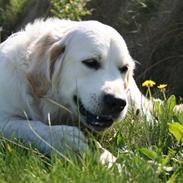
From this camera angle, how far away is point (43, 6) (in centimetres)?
1095

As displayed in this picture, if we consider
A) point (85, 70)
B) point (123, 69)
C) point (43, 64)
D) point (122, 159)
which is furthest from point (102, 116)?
point (122, 159)

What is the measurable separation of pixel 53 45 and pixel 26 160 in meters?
1.18

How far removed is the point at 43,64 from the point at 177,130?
1083 mm

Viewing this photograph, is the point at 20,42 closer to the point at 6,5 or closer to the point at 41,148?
the point at 41,148

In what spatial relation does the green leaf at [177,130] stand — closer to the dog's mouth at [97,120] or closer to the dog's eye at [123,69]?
the dog's mouth at [97,120]

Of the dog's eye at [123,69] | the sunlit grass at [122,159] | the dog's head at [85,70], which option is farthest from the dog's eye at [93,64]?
the sunlit grass at [122,159]

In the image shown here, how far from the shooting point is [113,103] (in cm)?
434

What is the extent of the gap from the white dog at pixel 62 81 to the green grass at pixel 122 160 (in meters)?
0.18

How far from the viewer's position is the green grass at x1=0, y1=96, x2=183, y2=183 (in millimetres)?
3404

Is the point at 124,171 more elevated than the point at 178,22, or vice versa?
the point at 124,171

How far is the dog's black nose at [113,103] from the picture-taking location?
4.32 metres

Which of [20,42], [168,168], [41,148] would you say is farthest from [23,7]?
[168,168]

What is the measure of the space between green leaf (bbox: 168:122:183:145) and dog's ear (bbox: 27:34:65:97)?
38.7 inches

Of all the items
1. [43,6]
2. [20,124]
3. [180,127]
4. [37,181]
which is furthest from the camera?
[43,6]
